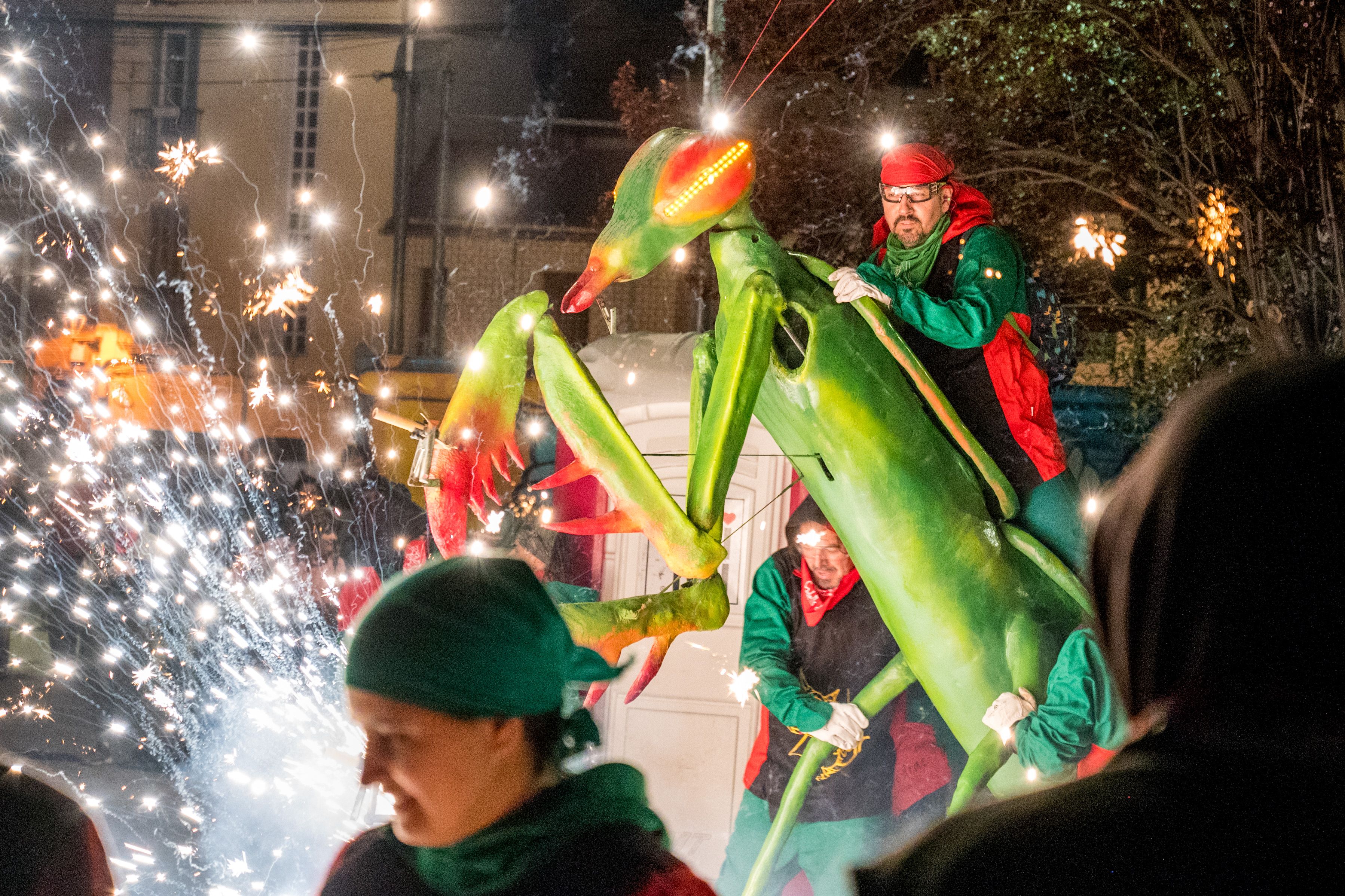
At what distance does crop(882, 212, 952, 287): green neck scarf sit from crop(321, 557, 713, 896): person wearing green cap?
1610 millimetres

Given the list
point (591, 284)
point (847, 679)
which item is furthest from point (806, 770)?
point (591, 284)

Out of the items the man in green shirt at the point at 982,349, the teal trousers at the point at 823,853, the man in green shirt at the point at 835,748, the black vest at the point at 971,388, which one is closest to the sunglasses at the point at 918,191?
the man in green shirt at the point at 982,349

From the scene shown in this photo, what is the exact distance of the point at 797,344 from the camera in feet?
8.34

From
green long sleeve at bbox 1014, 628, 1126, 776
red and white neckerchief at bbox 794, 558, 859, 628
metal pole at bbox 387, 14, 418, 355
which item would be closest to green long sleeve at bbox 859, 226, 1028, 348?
green long sleeve at bbox 1014, 628, 1126, 776

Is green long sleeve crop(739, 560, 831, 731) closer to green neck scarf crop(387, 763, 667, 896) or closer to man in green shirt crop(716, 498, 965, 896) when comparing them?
man in green shirt crop(716, 498, 965, 896)

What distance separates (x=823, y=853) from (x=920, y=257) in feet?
5.58

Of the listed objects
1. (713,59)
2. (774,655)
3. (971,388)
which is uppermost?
(713,59)

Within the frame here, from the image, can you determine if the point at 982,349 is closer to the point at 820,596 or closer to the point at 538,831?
the point at 820,596

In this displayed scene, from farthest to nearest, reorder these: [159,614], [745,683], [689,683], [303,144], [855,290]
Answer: [303,144] < [159,614] < [689,683] < [745,683] < [855,290]

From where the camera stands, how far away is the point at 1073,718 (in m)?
2.39

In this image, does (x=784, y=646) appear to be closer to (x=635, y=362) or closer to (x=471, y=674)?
(x=635, y=362)

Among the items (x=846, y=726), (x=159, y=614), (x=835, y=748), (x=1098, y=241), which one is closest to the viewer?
(x=846, y=726)

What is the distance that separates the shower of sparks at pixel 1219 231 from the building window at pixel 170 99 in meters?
11.6

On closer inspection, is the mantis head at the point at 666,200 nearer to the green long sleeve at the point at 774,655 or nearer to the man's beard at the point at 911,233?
the man's beard at the point at 911,233
